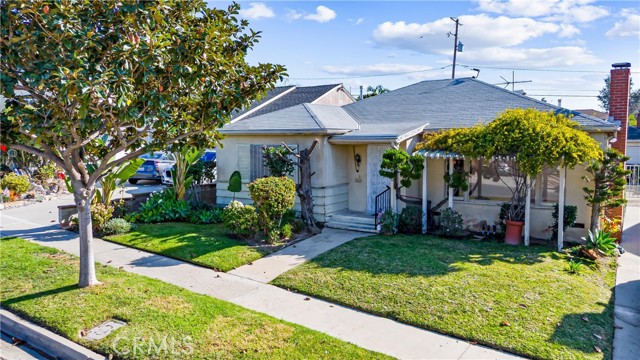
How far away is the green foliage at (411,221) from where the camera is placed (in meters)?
12.1

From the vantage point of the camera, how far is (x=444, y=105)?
14.5 meters

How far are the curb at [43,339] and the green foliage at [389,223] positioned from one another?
7898 mm

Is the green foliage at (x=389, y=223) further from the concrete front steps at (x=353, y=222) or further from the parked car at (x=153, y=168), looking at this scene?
the parked car at (x=153, y=168)

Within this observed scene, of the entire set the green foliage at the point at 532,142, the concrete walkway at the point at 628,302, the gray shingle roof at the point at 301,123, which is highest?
the gray shingle roof at the point at 301,123

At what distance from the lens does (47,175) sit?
19062mm

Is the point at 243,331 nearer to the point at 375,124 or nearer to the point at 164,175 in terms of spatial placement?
the point at 375,124

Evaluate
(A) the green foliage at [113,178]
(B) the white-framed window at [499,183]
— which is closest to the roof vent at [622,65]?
Answer: (B) the white-framed window at [499,183]

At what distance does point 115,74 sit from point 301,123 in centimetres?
772

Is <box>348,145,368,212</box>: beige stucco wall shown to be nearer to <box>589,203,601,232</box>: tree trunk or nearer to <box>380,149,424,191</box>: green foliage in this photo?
<box>380,149,424,191</box>: green foliage

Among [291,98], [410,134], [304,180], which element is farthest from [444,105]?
[291,98]

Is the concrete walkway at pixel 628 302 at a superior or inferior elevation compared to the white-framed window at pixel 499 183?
inferior

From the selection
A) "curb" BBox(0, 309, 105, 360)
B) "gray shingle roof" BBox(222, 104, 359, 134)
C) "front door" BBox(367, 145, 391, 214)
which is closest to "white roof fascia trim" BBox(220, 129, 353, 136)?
"gray shingle roof" BBox(222, 104, 359, 134)

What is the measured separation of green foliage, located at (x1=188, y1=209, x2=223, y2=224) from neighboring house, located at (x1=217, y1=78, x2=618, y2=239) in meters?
1.24

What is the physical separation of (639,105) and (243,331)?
7444 cm
